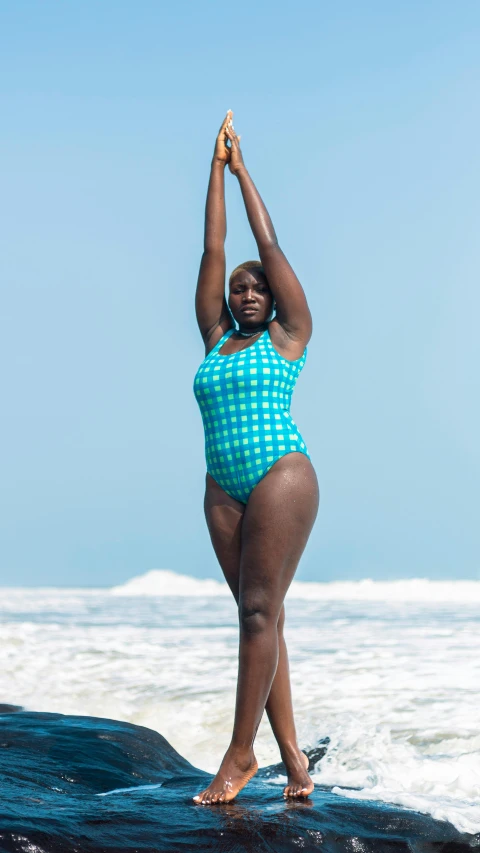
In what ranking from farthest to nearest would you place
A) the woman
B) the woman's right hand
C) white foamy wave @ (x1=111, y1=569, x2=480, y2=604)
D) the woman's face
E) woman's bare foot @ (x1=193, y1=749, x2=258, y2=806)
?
white foamy wave @ (x1=111, y1=569, x2=480, y2=604), the woman's right hand, the woman's face, the woman, woman's bare foot @ (x1=193, y1=749, x2=258, y2=806)

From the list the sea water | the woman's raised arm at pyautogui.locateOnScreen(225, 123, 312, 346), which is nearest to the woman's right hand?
the woman's raised arm at pyautogui.locateOnScreen(225, 123, 312, 346)

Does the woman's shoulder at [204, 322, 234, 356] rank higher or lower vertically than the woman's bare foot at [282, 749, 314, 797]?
higher

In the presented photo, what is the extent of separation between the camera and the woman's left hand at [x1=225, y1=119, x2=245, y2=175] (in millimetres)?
4309

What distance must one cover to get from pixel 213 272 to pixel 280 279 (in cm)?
38

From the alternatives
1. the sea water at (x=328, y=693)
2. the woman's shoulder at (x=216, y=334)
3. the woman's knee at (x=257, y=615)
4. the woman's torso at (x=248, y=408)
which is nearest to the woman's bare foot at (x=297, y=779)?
the sea water at (x=328, y=693)

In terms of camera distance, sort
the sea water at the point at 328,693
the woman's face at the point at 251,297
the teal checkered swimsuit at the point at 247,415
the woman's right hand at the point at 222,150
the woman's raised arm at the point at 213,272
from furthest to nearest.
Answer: the sea water at the point at 328,693 → the woman's right hand at the point at 222,150 → the woman's raised arm at the point at 213,272 → the woman's face at the point at 251,297 → the teal checkered swimsuit at the point at 247,415

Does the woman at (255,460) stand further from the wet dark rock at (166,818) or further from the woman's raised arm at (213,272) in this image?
the wet dark rock at (166,818)

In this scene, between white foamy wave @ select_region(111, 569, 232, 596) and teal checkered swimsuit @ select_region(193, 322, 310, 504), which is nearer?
teal checkered swimsuit @ select_region(193, 322, 310, 504)

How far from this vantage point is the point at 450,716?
729cm

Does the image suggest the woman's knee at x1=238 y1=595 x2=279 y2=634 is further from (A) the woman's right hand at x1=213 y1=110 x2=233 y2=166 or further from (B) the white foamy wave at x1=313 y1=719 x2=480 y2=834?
(A) the woman's right hand at x1=213 y1=110 x2=233 y2=166

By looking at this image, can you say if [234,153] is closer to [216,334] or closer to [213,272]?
[213,272]

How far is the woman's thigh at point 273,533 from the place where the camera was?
3.71 metres

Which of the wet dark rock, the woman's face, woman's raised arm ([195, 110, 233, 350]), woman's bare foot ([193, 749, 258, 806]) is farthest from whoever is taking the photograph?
woman's raised arm ([195, 110, 233, 350])

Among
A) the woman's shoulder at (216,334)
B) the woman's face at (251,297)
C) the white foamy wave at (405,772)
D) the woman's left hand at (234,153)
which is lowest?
the white foamy wave at (405,772)
